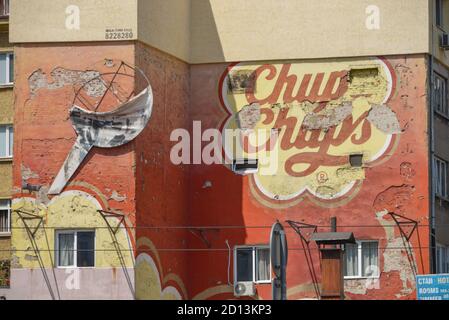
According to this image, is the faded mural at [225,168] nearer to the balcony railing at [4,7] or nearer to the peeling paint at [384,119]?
the peeling paint at [384,119]

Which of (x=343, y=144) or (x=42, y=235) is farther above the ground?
(x=343, y=144)

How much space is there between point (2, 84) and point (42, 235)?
8.88 metres

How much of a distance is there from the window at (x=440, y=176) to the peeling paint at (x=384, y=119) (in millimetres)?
1927

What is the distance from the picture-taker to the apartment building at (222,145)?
129ft

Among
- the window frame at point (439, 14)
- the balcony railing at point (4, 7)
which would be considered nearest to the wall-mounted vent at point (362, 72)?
the window frame at point (439, 14)

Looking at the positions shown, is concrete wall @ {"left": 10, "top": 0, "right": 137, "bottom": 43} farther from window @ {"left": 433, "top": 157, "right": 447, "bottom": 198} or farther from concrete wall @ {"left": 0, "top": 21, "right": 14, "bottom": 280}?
window @ {"left": 433, "top": 157, "right": 447, "bottom": 198}

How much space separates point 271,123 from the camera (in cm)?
4228

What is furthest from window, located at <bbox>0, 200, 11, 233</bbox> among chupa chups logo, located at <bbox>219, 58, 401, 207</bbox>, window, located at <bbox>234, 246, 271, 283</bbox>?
window, located at <bbox>234, 246, 271, 283</bbox>

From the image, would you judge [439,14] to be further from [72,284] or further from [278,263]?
[278,263]

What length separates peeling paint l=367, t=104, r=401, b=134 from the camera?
1630 inches

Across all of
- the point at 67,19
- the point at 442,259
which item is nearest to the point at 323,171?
the point at 442,259

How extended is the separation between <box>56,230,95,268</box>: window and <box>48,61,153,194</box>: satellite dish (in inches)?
53.2
